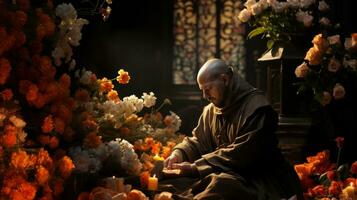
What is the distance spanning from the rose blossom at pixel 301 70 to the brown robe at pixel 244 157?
102cm

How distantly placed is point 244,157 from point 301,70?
1.42 metres

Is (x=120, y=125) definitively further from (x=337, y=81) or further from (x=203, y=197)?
(x=337, y=81)

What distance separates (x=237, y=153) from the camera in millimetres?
4164

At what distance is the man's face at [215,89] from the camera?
Answer: 426 cm

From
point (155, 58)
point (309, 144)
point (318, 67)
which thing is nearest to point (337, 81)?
point (318, 67)

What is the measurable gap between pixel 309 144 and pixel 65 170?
2.88 m

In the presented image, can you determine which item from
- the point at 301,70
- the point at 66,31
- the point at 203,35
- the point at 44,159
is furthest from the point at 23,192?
the point at 203,35

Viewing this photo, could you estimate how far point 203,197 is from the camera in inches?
158

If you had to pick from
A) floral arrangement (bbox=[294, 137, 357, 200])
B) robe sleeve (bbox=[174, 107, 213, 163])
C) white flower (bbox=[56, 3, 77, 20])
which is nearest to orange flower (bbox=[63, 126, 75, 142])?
white flower (bbox=[56, 3, 77, 20])

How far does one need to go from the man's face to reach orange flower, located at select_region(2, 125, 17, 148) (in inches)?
55.6

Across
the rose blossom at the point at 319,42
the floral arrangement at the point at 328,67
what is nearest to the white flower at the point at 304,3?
the floral arrangement at the point at 328,67

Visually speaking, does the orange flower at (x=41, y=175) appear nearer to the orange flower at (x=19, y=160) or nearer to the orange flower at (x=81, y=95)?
the orange flower at (x=19, y=160)

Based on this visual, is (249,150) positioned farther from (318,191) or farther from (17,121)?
(17,121)

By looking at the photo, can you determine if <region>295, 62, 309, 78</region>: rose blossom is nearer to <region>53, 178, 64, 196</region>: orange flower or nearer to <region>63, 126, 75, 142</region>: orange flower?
<region>63, 126, 75, 142</region>: orange flower
